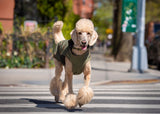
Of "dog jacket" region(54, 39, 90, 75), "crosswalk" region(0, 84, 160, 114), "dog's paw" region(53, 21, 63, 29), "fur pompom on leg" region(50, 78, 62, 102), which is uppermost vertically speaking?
"dog's paw" region(53, 21, 63, 29)

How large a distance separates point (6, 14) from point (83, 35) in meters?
12.5

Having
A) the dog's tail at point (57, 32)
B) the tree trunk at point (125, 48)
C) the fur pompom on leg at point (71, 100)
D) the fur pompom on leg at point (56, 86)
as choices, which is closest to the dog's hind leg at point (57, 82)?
the fur pompom on leg at point (56, 86)

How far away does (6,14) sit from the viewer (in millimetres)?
18078

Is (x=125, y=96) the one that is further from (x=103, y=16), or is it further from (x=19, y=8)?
(x=103, y=16)

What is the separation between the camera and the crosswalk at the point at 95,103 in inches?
269

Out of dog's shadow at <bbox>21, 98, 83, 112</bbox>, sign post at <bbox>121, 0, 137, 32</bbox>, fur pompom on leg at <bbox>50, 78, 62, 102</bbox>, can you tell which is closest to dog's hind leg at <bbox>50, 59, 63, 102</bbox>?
fur pompom on leg at <bbox>50, 78, 62, 102</bbox>

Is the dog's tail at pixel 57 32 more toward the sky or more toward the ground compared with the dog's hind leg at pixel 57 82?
more toward the sky

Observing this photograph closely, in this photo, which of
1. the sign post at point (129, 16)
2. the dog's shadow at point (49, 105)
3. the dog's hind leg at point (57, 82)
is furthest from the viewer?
the sign post at point (129, 16)

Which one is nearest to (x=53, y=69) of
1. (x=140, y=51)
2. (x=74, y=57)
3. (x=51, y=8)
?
(x=140, y=51)

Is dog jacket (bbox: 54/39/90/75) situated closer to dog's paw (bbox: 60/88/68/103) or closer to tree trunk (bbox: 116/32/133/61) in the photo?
dog's paw (bbox: 60/88/68/103)

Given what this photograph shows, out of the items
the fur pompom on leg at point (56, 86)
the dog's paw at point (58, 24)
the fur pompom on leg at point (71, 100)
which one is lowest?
the fur pompom on leg at point (71, 100)

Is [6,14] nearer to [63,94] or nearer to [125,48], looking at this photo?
[125,48]

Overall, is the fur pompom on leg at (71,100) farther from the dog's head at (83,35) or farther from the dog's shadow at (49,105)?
the dog's head at (83,35)

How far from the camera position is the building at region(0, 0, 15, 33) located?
1794 cm
